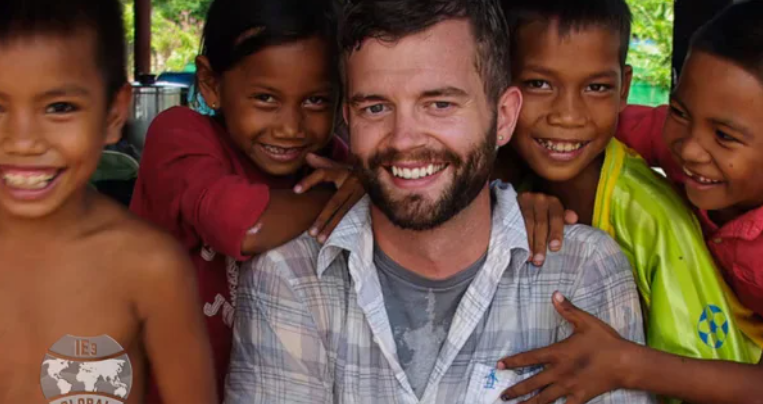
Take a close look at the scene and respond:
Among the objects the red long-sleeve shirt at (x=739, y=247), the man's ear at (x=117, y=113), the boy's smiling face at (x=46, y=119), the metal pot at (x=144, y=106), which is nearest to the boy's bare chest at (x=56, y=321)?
the boy's smiling face at (x=46, y=119)

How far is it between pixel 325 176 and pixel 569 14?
0.85 meters

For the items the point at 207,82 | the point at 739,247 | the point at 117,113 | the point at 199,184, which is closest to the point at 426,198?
the point at 199,184

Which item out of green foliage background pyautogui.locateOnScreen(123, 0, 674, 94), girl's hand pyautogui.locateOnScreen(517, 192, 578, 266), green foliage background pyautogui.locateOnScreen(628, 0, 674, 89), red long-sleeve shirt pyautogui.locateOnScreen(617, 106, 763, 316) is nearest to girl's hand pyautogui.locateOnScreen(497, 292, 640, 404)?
girl's hand pyautogui.locateOnScreen(517, 192, 578, 266)

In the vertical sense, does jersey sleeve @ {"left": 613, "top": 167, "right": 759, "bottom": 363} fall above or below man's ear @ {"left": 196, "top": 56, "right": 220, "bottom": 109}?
below

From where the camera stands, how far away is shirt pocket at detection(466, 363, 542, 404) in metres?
2.07

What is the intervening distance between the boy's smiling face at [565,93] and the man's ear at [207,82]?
93cm

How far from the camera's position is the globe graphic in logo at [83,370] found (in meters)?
1.94

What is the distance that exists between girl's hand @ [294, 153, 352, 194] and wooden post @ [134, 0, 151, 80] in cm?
842

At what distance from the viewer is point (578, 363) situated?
2.05 meters

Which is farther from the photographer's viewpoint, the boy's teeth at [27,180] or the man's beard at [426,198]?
the man's beard at [426,198]

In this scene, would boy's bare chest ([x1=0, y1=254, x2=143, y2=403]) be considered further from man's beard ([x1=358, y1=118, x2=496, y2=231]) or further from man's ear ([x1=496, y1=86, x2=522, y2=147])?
man's ear ([x1=496, y1=86, x2=522, y2=147])

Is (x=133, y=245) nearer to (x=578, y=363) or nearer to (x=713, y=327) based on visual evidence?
(x=578, y=363)

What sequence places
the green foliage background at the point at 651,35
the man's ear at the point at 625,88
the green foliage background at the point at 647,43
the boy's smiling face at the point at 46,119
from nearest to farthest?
the boy's smiling face at the point at 46,119, the man's ear at the point at 625,88, the green foliage background at the point at 647,43, the green foliage background at the point at 651,35

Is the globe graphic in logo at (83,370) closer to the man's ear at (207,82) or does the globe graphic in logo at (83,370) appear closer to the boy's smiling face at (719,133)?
the man's ear at (207,82)
